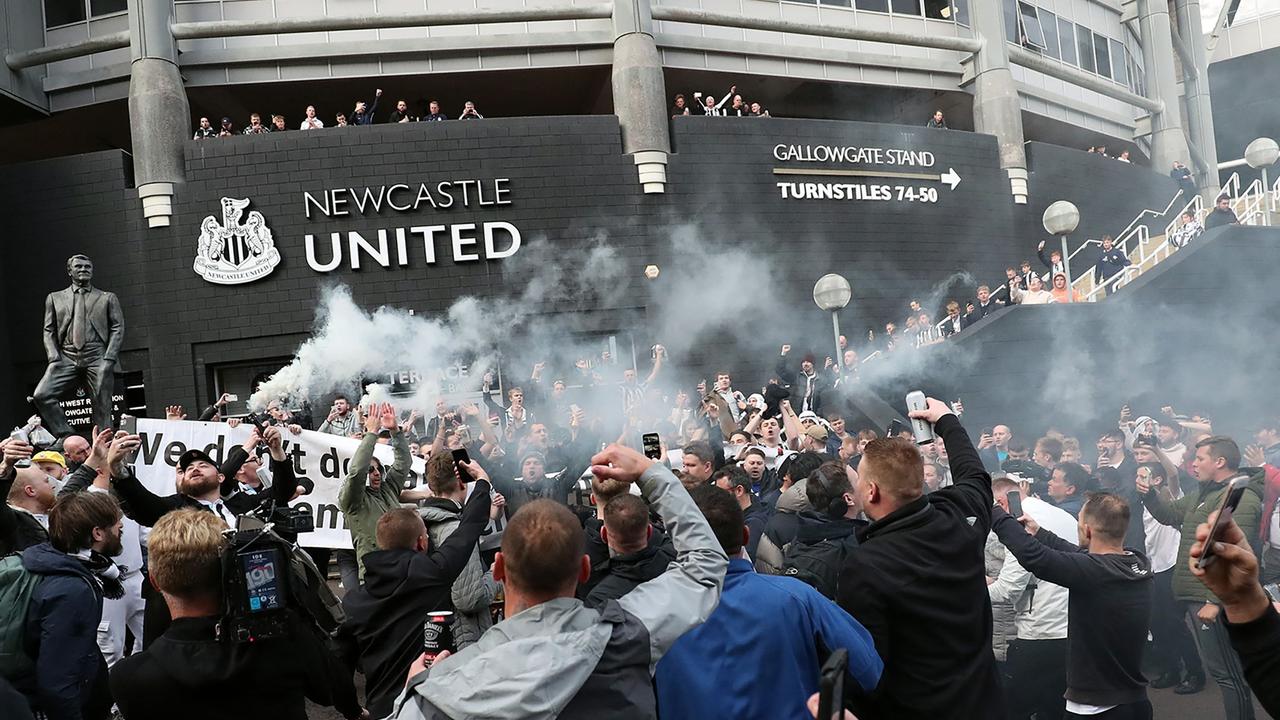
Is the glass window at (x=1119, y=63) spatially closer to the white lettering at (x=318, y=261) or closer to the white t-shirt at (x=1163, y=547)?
the white lettering at (x=318, y=261)

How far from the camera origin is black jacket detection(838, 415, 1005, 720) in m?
3.48

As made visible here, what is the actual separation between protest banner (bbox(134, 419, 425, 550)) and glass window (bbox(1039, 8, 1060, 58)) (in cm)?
2192

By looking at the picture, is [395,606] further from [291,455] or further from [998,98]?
[998,98]

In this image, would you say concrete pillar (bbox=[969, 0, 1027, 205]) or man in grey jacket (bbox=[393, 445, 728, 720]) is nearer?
man in grey jacket (bbox=[393, 445, 728, 720])

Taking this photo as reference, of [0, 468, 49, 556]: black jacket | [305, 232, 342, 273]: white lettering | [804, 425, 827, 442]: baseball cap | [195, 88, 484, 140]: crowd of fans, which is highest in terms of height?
[195, 88, 484, 140]: crowd of fans

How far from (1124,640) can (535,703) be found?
291 cm

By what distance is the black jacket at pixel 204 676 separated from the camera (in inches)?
116

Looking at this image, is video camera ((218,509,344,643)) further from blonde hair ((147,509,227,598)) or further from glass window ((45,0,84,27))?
glass window ((45,0,84,27))

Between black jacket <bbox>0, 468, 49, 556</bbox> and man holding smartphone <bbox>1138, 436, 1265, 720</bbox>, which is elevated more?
black jacket <bbox>0, 468, 49, 556</bbox>

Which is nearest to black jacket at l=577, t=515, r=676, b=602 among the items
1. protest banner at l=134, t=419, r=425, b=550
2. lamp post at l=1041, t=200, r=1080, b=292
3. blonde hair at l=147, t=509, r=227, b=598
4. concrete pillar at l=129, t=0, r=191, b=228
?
blonde hair at l=147, t=509, r=227, b=598

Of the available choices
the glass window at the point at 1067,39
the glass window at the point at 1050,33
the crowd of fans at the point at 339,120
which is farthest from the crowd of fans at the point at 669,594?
the glass window at the point at 1067,39

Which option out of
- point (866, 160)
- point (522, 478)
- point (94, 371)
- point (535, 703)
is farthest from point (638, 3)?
point (535, 703)

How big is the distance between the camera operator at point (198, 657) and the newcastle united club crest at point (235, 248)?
15.9m

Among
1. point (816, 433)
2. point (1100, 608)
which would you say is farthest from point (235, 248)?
point (1100, 608)
